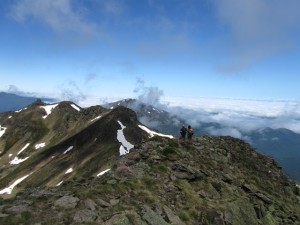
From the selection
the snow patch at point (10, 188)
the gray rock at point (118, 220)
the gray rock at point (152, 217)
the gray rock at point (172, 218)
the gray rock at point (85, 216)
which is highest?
the gray rock at point (85, 216)

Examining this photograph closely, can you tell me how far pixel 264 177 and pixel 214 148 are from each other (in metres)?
7.33

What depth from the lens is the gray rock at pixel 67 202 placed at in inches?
1001

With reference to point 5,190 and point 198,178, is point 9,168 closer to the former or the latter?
point 5,190

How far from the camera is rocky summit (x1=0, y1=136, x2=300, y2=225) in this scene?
82.0 feet

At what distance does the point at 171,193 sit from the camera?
1248 inches

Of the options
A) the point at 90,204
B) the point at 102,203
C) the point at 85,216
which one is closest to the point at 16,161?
the point at 102,203

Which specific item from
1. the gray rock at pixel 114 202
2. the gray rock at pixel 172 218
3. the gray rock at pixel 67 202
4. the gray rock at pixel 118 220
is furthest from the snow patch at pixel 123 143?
the gray rock at pixel 118 220

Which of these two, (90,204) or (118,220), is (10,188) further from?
(118,220)

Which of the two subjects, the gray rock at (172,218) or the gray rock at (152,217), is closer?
the gray rock at (152,217)

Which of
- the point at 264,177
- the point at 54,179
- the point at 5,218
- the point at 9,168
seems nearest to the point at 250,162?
the point at 264,177

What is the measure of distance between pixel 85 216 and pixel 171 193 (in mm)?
9539

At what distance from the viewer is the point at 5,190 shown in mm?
142000

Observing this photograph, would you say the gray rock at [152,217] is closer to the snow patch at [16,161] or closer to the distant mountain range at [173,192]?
the distant mountain range at [173,192]

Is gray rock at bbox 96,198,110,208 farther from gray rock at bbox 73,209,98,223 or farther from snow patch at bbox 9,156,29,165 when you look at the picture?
snow patch at bbox 9,156,29,165
